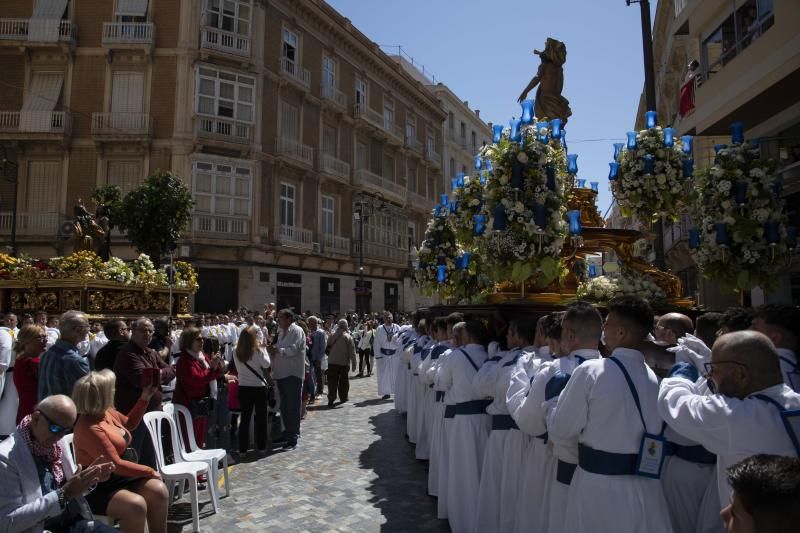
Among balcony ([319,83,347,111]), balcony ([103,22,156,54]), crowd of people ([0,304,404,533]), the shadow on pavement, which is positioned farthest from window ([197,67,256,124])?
the shadow on pavement

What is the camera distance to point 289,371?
9375mm

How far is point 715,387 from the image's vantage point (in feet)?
9.75

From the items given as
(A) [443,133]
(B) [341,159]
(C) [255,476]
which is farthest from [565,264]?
(A) [443,133]

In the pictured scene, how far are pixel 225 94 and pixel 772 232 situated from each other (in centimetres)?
2325

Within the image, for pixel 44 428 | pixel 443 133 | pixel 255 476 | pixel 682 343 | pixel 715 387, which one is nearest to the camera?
pixel 715 387

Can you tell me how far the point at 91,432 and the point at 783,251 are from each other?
25.4 feet

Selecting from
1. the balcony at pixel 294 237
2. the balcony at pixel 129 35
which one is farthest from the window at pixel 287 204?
the balcony at pixel 129 35

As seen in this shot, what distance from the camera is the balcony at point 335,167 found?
3053 cm

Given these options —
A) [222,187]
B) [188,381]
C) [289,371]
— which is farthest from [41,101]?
[188,381]

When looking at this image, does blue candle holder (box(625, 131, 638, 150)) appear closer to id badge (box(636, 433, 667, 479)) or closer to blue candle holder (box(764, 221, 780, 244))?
blue candle holder (box(764, 221, 780, 244))

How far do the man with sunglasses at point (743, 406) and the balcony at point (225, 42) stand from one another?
2596 centimetres

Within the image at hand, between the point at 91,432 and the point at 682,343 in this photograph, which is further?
the point at 91,432

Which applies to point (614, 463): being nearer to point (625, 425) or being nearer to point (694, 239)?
point (625, 425)

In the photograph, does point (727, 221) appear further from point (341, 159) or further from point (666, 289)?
point (341, 159)
